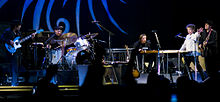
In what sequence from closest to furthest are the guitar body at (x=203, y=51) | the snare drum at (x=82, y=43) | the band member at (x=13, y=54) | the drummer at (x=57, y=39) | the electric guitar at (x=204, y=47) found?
the band member at (x=13, y=54) < the guitar body at (x=203, y=51) < the electric guitar at (x=204, y=47) < the drummer at (x=57, y=39) < the snare drum at (x=82, y=43)

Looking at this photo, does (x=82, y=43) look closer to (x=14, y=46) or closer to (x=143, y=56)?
(x=143, y=56)

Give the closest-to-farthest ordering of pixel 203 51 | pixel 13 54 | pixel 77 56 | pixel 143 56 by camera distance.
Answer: pixel 13 54, pixel 203 51, pixel 77 56, pixel 143 56

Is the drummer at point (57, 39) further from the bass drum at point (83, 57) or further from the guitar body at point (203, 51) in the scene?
the guitar body at point (203, 51)

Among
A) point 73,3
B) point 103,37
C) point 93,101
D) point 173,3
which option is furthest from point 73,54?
point 93,101

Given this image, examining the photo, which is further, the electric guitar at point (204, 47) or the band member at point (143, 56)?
the band member at point (143, 56)

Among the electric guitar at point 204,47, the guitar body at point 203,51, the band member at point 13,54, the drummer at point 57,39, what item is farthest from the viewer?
the drummer at point 57,39

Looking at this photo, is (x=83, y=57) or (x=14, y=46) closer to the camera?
(x=14, y=46)

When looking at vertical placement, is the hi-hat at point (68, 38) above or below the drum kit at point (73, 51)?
above

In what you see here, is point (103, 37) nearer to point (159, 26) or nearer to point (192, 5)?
point (159, 26)

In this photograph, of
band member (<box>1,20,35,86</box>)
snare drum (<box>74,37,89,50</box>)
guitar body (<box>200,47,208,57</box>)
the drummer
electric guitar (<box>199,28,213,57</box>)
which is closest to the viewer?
band member (<box>1,20,35,86</box>)

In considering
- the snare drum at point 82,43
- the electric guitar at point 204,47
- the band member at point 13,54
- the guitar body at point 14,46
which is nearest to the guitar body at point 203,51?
the electric guitar at point 204,47

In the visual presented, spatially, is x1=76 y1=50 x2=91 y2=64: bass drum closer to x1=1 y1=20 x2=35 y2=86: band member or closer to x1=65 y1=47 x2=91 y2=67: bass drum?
x1=65 y1=47 x2=91 y2=67: bass drum

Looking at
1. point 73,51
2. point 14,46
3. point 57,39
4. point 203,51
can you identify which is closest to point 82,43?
point 73,51

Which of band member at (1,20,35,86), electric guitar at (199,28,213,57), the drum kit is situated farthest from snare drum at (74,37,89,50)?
electric guitar at (199,28,213,57)
